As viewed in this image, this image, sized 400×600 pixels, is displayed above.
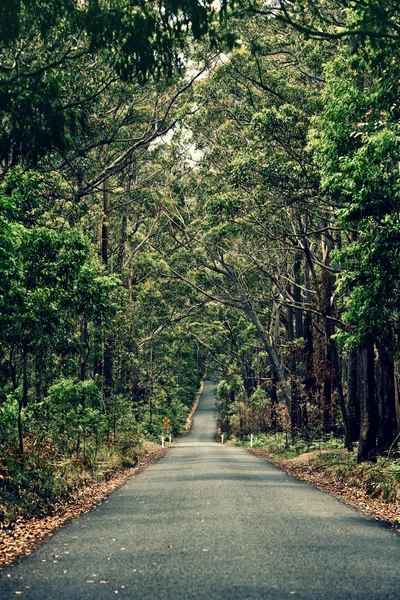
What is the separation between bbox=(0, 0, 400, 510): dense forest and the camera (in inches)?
368

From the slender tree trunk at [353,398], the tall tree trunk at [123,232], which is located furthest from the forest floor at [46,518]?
the tall tree trunk at [123,232]

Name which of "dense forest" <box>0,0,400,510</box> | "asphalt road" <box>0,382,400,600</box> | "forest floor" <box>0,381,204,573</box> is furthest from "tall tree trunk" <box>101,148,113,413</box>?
"asphalt road" <box>0,382,400,600</box>

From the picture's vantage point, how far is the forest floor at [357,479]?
13094 millimetres

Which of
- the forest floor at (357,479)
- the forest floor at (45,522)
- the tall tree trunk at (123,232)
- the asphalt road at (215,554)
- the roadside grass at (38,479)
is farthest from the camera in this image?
the tall tree trunk at (123,232)

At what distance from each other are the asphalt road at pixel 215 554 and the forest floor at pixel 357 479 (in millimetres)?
637

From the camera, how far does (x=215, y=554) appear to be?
316 inches

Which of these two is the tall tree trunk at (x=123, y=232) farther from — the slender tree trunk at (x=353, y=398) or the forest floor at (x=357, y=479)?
the forest floor at (x=357, y=479)

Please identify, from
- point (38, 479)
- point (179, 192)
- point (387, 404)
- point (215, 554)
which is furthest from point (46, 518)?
point (179, 192)

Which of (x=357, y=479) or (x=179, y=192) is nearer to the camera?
(x=357, y=479)

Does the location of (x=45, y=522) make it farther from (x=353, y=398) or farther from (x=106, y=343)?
(x=106, y=343)

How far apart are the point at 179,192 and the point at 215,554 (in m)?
27.0

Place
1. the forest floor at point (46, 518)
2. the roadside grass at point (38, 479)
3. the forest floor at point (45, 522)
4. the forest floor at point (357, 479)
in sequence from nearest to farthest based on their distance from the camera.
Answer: the forest floor at point (45, 522) → the forest floor at point (46, 518) → the roadside grass at point (38, 479) → the forest floor at point (357, 479)

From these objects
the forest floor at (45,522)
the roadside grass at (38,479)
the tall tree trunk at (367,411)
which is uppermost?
the tall tree trunk at (367,411)

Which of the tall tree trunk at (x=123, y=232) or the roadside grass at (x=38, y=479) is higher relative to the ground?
the tall tree trunk at (x=123, y=232)
